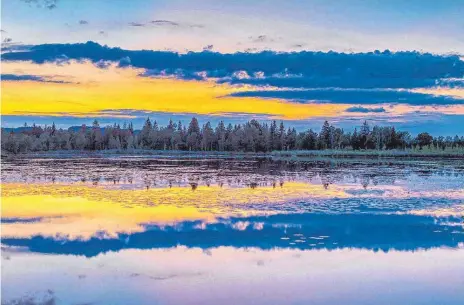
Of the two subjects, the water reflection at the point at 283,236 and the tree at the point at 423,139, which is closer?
the water reflection at the point at 283,236

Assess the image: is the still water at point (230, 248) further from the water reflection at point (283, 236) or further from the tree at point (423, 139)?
the tree at point (423, 139)

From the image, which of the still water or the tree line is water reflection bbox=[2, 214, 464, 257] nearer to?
the still water

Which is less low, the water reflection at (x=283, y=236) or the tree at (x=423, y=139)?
the tree at (x=423, y=139)

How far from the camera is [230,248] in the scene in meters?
11.5

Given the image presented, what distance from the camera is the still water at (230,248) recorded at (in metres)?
8.29

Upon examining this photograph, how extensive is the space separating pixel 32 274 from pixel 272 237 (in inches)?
221

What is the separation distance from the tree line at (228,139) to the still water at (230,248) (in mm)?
77658

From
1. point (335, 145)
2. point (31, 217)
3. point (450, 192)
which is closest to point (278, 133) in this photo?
point (335, 145)

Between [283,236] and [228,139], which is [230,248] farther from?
[228,139]

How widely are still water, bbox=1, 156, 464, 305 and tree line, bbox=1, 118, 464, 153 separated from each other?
77658 mm

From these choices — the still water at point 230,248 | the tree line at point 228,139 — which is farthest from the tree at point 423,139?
the still water at point 230,248

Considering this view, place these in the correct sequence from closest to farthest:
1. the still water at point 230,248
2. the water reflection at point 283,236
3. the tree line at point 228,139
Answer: the still water at point 230,248, the water reflection at point 283,236, the tree line at point 228,139

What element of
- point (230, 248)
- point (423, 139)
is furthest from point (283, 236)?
point (423, 139)

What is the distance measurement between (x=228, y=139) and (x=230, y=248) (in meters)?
106
